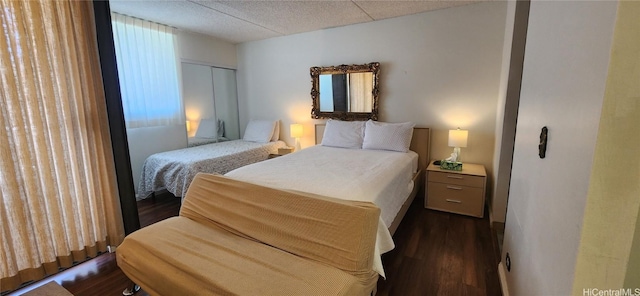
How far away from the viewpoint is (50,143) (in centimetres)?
182

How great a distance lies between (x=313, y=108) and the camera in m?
4.03

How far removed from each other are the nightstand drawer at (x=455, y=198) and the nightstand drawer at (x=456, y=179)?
0.04m

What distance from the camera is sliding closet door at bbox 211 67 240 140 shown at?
439cm

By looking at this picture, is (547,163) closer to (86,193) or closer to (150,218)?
(86,193)

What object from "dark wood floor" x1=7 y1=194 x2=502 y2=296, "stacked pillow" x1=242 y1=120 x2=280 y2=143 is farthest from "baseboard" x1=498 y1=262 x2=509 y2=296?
"stacked pillow" x1=242 y1=120 x2=280 y2=143

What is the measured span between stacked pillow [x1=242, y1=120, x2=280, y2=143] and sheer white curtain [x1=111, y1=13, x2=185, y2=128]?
1.10 metres

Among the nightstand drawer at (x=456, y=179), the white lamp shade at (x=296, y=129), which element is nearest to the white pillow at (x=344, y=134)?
the white lamp shade at (x=296, y=129)

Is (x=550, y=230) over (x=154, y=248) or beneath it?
over

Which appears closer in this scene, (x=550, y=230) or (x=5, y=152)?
(x=550, y=230)

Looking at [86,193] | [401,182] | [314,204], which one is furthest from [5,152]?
[401,182]

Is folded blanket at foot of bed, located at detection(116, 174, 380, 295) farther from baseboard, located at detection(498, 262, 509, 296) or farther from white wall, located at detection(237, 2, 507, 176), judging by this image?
white wall, located at detection(237, 2, 507, 176)

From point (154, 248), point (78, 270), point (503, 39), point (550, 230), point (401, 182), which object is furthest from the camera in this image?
point (503, 39)

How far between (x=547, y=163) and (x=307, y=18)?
3030 millimetres

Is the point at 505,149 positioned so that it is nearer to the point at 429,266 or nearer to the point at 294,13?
the point at 429,266
